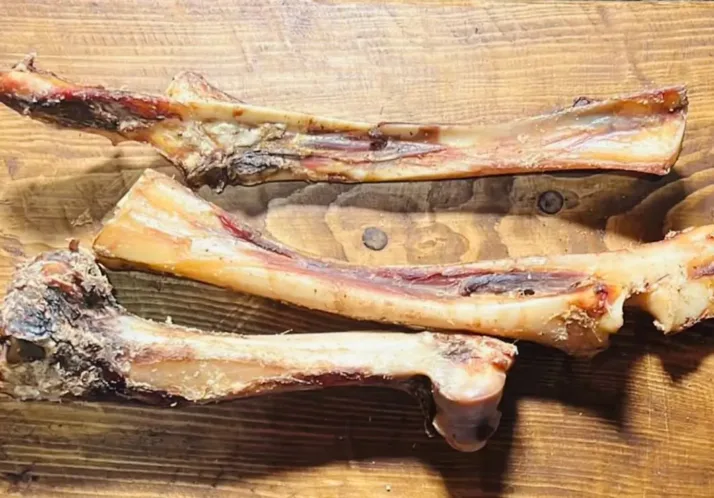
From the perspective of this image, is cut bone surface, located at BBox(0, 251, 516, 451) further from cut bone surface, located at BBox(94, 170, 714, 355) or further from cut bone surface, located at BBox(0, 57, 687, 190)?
cut bone surface, located at BBox(0, 57, 687, 190)

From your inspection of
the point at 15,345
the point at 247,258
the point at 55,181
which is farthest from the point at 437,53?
the point at 15,345

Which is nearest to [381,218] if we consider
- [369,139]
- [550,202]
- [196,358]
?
[369,139]

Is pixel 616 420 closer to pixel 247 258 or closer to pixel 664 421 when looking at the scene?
pixel 664 421

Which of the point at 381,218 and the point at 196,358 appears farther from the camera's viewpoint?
the point at 381,218

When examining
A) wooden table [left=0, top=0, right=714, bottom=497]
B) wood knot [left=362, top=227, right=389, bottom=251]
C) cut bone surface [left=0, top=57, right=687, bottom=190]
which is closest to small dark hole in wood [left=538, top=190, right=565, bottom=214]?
wooden table [left=0, top=0, right=714, bottom=497]

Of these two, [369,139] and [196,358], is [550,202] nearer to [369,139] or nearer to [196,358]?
[369,139]

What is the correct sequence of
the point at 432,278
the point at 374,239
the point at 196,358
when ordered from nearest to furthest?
the point at 196,358, the point at 432,278, the point at 374,239
